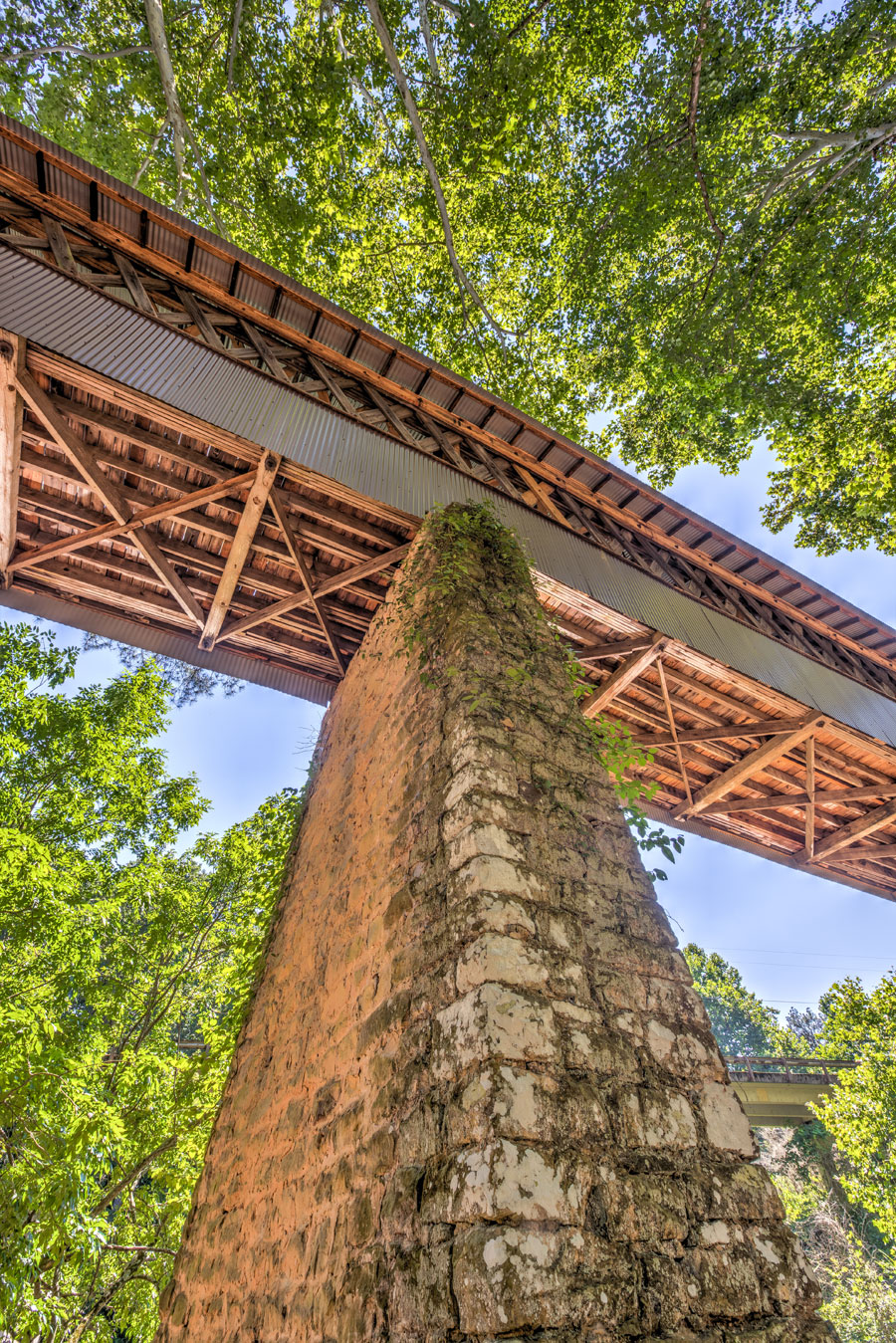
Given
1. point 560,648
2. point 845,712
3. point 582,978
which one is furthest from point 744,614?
point 582,978

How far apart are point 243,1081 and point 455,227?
11.9 meters

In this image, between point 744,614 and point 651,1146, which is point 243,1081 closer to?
point 651,1146

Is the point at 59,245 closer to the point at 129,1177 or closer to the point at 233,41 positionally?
the point at 233,41

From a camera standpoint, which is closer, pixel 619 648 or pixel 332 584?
pixel 332 584

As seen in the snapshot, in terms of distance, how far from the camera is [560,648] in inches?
143

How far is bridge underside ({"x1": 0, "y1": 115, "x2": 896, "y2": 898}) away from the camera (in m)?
4.61

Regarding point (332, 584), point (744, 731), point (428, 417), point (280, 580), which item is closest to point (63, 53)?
point (428, 417)

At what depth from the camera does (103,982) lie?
929 centimetres

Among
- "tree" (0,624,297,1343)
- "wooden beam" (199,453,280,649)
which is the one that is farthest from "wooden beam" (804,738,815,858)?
"wooden beam" (199,453,280,649)

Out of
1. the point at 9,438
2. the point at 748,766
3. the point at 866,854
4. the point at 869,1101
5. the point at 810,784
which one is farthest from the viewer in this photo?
the point at 869,1101

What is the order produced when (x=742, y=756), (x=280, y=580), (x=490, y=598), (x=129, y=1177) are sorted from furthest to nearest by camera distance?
(x=742, y=756) → (x=129, y=1177) → (x=280, y=580) → (x=490, y=598)

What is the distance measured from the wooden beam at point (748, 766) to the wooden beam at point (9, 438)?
8.19m

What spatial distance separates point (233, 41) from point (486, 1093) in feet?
36.7

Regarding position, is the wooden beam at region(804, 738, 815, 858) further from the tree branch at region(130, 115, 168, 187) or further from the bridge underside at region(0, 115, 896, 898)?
the tree branch at region(130, 115, 168, 187)
